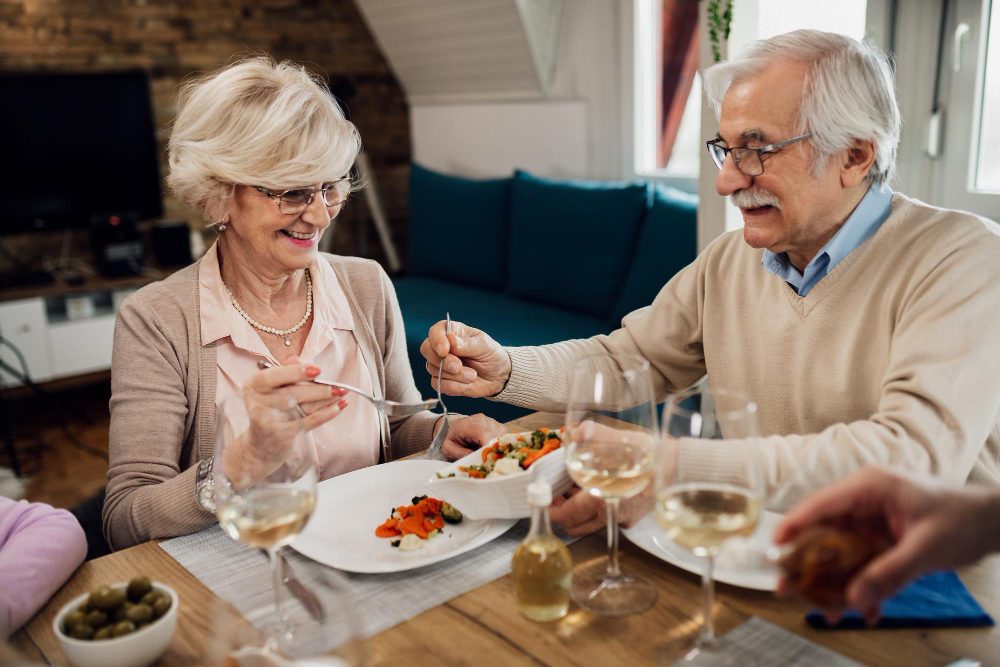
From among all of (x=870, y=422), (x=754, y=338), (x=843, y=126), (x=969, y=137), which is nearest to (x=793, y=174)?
(x=843, y=126)

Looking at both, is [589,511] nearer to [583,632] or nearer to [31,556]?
[583,632]

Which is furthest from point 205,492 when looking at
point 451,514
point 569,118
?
point 569,118

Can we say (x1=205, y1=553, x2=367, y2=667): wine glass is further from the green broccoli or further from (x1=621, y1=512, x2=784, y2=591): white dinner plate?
(x1=621, y1=512, x2=784, y2=591): white dinner plate

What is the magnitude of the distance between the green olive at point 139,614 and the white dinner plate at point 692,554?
54 centimetres

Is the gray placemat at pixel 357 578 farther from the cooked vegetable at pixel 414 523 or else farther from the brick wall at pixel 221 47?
the brick wall at pixel 221 47

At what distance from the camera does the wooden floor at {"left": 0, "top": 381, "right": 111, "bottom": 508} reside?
323cm

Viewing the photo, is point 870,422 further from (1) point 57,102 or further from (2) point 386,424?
(1) point 57,102

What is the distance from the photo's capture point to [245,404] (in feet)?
2.94

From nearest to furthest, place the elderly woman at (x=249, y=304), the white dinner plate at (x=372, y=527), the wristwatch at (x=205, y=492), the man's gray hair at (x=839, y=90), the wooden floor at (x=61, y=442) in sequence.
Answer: the white dinner plate at (x=372, y=527)
the wristwatch at (x=205, y=492)
the man's gray hair at (x=839, y=90)
the elderly woman at (x=249, y=304)
the wooden floor at (x=61, y=442)

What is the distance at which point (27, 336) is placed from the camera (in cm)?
387

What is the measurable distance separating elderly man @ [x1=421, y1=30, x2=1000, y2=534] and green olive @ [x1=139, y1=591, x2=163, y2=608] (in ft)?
1.53

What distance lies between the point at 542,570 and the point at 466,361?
2.24ft

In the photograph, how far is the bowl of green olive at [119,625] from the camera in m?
0.81

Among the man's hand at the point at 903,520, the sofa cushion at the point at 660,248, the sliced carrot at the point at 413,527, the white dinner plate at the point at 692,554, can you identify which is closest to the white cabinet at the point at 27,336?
the sofa cushion at the point at 660,248
